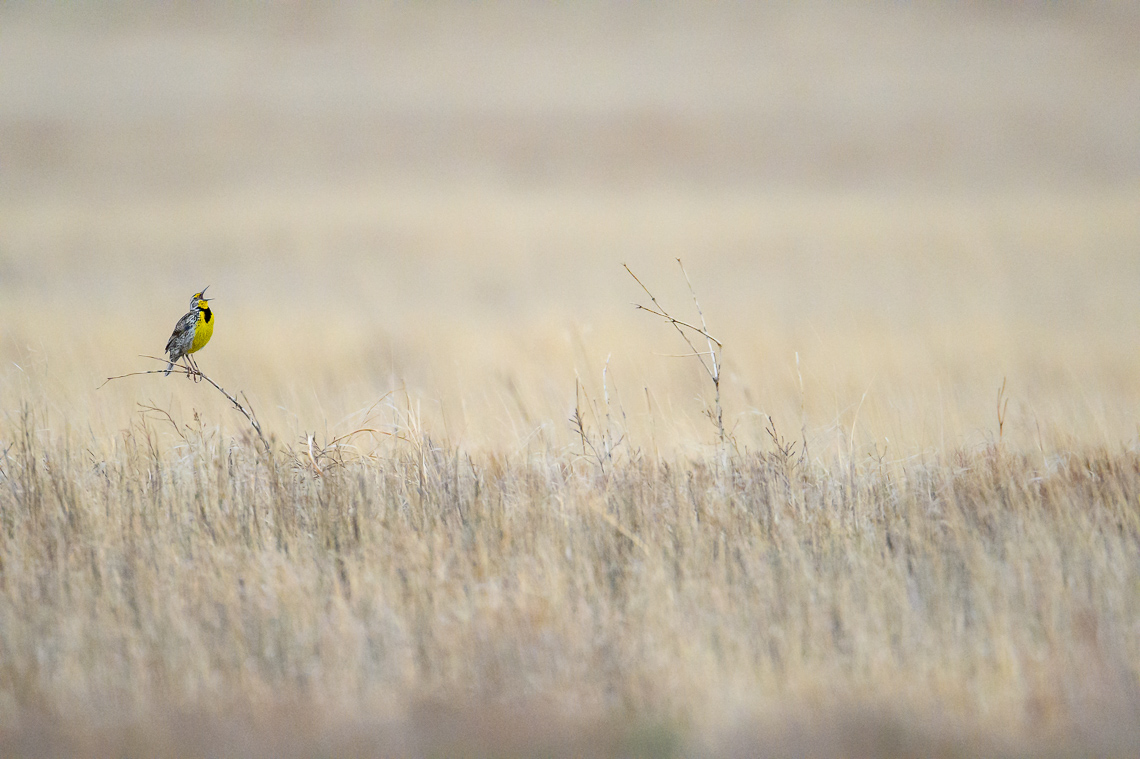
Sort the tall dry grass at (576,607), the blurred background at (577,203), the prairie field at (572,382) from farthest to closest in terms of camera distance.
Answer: the blurred background at (577,203), the prairie field at (572,382), the tall dry grass at (576,607)

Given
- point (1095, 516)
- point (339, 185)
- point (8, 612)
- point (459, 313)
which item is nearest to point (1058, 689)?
point (1095, 516)

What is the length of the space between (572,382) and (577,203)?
37.6 feet

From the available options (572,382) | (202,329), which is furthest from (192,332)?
(572,382)

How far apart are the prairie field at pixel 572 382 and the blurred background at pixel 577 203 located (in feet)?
0.44

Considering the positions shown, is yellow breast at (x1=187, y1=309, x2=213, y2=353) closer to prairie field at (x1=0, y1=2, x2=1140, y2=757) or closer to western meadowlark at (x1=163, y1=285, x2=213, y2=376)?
western meadowlark at (x1=163, y1=285, x2=213, y2=376)

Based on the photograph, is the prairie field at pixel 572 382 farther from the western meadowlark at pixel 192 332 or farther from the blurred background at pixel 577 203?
the western meadowlark at pixel 192 332

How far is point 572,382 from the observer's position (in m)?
9.79

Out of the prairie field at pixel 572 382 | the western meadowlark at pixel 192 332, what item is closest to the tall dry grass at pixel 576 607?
the prairie field at pixel 572 382

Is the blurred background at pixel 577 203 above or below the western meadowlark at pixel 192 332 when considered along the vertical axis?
above

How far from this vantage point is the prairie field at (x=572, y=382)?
2512mm

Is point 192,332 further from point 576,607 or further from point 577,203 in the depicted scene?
point 577,203

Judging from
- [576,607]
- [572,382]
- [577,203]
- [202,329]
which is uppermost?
[577,203]

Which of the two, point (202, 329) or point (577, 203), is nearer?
point (202, 329)

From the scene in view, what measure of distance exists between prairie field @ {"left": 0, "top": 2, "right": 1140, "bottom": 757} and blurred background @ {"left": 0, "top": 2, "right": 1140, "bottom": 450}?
133 mm
